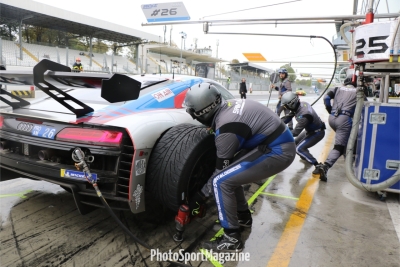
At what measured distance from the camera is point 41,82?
216cm

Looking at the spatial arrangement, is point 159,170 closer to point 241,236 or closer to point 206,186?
point 206,186

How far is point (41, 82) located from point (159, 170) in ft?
3.57

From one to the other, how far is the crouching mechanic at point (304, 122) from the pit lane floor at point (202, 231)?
131 cm

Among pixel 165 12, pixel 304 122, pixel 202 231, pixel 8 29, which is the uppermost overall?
pixel 165 12

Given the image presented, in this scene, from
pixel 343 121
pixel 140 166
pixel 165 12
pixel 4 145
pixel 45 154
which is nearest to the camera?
pixel 140 166

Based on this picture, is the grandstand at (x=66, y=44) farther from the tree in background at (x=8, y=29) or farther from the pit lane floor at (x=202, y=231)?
Answer: the pit lane floor at (x=202, y=231)

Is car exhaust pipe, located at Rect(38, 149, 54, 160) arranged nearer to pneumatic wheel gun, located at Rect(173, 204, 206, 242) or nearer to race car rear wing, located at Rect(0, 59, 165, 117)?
race car rear wing, located at Rect(0, 59, 165, 117)

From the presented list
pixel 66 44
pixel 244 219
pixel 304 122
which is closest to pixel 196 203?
pixel 244 219

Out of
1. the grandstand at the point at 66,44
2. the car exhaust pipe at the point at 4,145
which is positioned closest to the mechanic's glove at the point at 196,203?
the car exhaust pipe at the point at 4,145

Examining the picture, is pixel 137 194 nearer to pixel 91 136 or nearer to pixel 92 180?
pixel 92 180

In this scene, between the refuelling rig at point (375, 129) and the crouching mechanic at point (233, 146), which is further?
the refuelling rig at point (375, 129)

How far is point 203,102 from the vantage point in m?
2.43

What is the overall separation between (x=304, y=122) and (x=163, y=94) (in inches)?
105

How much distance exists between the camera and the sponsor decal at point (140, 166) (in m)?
2.29
